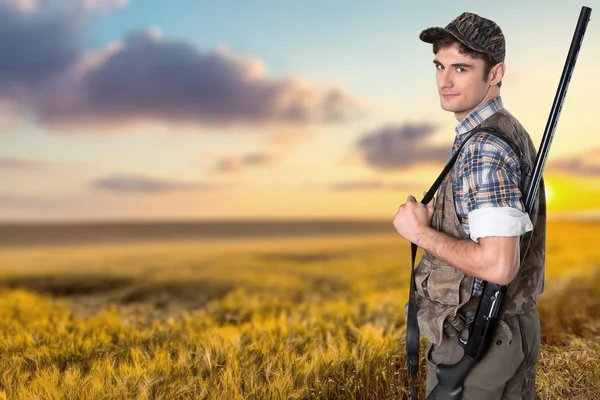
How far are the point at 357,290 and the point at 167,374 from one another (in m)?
6.92

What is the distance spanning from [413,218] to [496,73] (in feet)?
2.88

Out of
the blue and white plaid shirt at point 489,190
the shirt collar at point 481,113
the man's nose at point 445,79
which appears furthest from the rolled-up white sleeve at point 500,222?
the man's nose at point 445,79

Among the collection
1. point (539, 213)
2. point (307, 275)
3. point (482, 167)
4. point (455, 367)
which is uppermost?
point (482, 167)

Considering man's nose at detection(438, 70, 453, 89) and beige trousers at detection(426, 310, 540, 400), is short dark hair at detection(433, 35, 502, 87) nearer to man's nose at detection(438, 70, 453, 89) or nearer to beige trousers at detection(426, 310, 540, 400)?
man's nose at detection(438, 70, 453, 89)

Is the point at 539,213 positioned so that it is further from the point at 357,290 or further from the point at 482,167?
the point at 357,290

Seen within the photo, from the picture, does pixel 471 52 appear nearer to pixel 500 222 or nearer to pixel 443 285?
pixel 500 222

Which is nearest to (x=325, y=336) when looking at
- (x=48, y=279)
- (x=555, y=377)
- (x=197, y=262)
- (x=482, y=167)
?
(x=555, y=377)

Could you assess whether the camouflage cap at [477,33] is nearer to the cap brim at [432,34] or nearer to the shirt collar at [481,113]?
the cap brim at [432,34]

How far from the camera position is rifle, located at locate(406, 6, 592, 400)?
3.11 metres

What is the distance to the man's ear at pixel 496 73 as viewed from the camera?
321 centimetres

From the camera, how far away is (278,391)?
13.5 feet

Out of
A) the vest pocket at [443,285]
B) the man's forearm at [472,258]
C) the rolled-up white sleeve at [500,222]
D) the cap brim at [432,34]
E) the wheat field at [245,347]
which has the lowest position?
the wheat field at [245,347]

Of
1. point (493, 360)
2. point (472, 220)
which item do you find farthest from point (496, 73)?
point (493, 360)

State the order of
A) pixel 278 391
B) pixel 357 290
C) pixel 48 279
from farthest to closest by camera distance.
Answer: pixel 48 279 < pixel 357 290 < pixel 278 391
